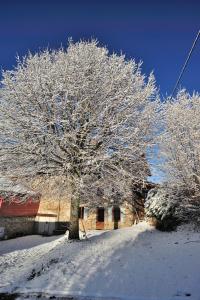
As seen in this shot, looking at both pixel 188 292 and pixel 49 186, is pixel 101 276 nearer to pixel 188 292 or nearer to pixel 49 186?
pixel 188 292

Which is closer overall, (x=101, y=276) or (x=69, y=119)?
(x=101, y=276)

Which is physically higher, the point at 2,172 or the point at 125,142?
the point at 125,142

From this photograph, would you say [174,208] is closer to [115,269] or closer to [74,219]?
[74,219]

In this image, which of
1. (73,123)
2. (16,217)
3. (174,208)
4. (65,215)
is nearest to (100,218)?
(65,215)

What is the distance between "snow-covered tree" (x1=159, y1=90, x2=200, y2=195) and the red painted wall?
410 inches

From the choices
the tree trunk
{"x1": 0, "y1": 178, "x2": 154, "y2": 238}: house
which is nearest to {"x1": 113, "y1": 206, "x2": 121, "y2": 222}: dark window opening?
{"x1": 0, "y1": 178, "x2": 154, "y2": 238}: house

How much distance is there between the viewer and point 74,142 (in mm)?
14664

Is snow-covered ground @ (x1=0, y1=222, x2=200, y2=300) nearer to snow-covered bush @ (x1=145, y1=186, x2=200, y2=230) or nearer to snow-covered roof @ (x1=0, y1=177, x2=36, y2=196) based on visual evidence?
snow-covered bush @ (x1=145, y1=186, x2=200, y2=230)

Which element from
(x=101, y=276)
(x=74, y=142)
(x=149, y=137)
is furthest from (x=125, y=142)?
(x=101, y=276)

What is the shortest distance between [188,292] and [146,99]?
10778 millimetres

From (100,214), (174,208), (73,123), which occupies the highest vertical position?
(73,123)

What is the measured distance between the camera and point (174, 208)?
17.8 m

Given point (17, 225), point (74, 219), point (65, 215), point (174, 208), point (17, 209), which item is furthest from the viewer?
point (65, 215)

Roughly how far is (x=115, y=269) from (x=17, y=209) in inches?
580
